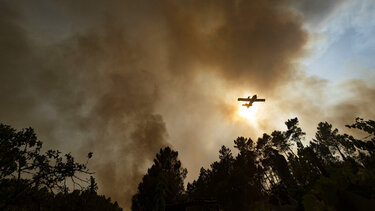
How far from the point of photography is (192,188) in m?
56.0

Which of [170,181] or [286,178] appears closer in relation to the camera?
[286,178]

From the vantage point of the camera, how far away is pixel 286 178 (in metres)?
13.1

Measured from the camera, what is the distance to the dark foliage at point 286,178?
3215 mm

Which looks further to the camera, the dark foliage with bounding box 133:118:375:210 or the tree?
the tree

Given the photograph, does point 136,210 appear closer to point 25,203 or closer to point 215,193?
point 215,193

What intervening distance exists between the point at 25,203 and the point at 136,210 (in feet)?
116

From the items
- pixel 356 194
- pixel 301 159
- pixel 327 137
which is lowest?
pixel 356 194

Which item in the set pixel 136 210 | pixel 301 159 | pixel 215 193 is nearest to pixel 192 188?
pixel 215 193

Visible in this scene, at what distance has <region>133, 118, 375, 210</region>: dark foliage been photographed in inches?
127

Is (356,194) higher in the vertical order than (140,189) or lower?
lower

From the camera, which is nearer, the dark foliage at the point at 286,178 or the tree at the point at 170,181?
the dark foliage at the point at 286,178

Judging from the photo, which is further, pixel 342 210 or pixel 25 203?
pixel 25 203

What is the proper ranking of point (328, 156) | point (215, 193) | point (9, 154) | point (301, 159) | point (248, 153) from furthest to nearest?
point (328, 156), point (248, 153), point (215, 193), point (9, 154), point (301, 159)

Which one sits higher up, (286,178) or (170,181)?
(170,181)
